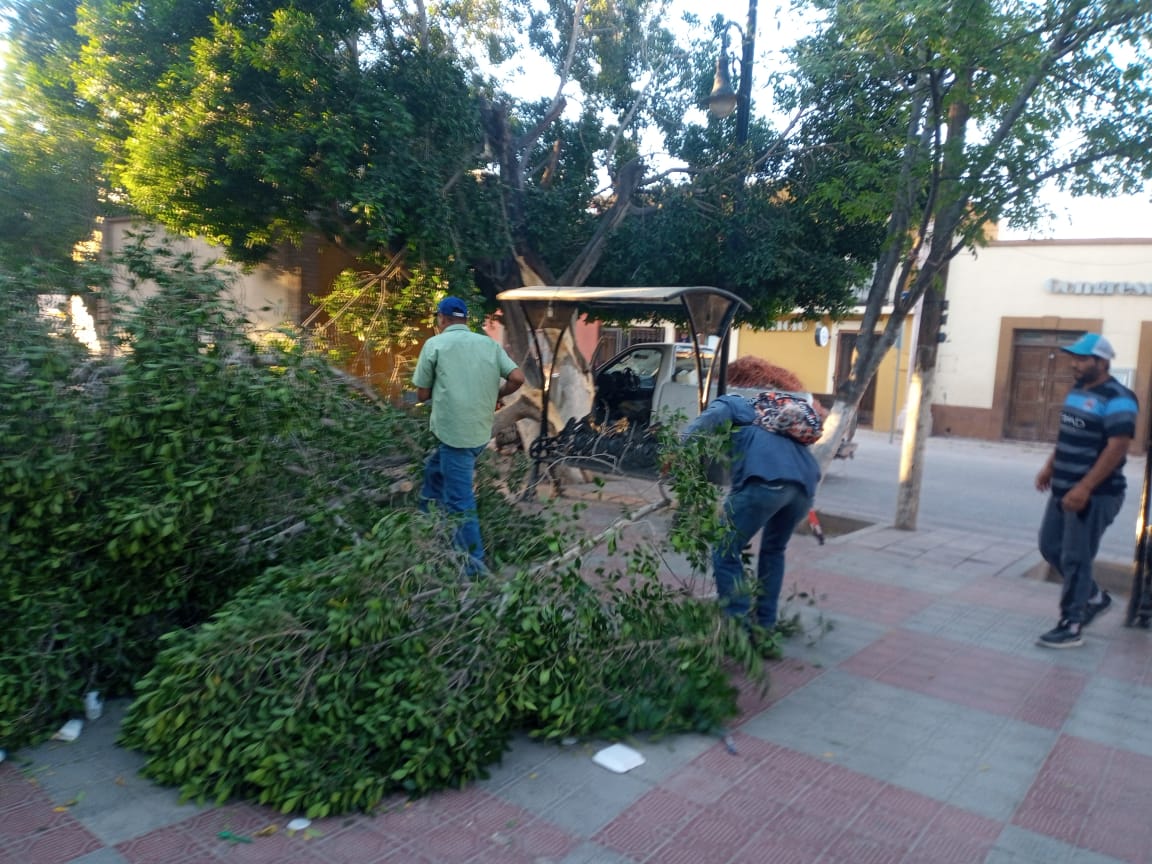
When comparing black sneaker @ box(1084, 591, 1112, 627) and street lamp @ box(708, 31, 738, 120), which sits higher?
street lamp @ box(708, 31, 738, 120)

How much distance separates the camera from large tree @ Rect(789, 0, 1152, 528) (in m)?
6.57

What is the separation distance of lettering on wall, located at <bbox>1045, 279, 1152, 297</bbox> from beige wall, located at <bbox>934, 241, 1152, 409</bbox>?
0.08m

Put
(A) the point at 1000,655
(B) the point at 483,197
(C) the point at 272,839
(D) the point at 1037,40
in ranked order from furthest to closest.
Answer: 1. (B) the point at 483,197
2. (D) the point at 1037,40
3. (A) the point at 1000,655
4. (C) the point at 272,839

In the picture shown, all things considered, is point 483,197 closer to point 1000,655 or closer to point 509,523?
point 509,523

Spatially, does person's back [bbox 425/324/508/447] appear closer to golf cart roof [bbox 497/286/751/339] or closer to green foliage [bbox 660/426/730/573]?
green foliage [bbox 660/426/730/573]

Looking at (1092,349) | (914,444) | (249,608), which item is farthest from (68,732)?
(914,444)

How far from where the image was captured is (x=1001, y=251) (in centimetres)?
2067

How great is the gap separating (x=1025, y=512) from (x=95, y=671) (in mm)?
10691

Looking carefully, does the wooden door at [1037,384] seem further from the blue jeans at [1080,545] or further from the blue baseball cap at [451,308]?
the blue baseball cap at [451,308]

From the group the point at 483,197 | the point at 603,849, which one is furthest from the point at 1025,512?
the point at 603,849

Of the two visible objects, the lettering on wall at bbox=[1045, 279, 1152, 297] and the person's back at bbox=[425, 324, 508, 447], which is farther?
the lettering on wall at bbox=[1045, 279, 1152, 297]

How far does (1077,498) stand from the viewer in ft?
16.8

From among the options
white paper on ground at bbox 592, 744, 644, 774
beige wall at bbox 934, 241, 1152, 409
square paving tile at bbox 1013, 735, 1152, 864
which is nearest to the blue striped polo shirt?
square paving tile at bbox 1013, 735, 1152, 864

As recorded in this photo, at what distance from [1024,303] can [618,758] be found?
780 inches
